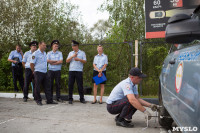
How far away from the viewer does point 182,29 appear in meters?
1.70

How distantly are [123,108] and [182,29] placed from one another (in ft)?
8.85

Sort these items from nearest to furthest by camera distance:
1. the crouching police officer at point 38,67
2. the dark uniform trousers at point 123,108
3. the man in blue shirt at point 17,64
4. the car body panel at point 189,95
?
the car body panel at point 189,95 → the dark uniform trousers at point 123,108 → the crouching police officer at point 38,67 → the man in blue shirt at point 17,64

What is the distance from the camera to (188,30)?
167 cm

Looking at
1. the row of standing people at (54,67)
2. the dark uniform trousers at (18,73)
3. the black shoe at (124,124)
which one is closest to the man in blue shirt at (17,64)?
the dark uniform trousers at (18,73)

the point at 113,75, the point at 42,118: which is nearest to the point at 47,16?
the point at 113,75

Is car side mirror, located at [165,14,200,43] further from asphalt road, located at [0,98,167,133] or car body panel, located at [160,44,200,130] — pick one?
asphalt road, located at [0,98,167,133]

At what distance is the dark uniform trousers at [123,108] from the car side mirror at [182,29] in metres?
2.47

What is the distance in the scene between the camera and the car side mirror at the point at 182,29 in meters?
1.66

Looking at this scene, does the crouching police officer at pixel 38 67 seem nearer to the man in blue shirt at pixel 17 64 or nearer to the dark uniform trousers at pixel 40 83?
the dark uniform trousers at pixel 40 83

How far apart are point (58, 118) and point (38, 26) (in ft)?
23.3

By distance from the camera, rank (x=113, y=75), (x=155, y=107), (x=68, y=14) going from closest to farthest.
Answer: (x=155, y=107) < (x=113, y=75) < (x=68, y=14)

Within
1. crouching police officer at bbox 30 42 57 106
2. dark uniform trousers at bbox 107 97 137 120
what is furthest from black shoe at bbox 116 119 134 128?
crouching police officer at bbox 30 42 57 106

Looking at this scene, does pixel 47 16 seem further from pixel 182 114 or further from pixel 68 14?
pixel 182 114

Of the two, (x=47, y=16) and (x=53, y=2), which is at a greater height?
(x=53, y=2)
